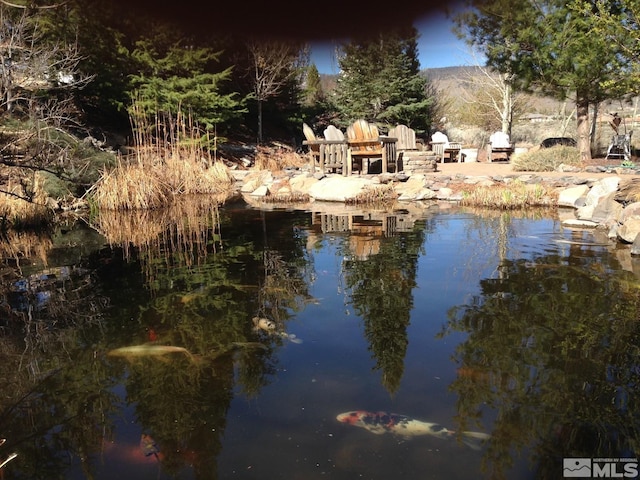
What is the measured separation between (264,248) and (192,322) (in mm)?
2481

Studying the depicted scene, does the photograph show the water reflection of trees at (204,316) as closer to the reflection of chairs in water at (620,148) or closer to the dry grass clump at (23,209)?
the dry grass clump at (23,209)

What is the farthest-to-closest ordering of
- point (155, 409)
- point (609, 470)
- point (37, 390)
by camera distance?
point (37, 390) → point (155, 409) → point (609, 470)

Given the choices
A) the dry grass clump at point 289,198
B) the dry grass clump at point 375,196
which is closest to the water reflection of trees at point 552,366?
the dry grass clump at point 375,196

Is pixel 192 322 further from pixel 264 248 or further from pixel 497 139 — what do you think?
pixel 497 139

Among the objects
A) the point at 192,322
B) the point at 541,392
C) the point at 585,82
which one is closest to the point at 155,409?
the point at 192,322

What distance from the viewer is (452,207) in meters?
8.70

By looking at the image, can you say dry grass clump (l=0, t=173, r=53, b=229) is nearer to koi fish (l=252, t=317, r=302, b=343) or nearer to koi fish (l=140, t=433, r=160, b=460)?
koi fish (l=252, t=317, r=302, b=343)

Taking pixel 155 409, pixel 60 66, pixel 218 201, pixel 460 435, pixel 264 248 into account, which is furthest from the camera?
pixel 60 66

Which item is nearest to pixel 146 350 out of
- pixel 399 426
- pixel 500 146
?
pixel 399 426

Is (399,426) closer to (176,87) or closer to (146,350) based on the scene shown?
(146,350)

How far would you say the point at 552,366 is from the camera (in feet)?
8.38

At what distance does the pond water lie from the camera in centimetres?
187

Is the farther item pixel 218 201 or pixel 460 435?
pixel 218 201

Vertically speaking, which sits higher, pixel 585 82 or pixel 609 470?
pixel 585 82
